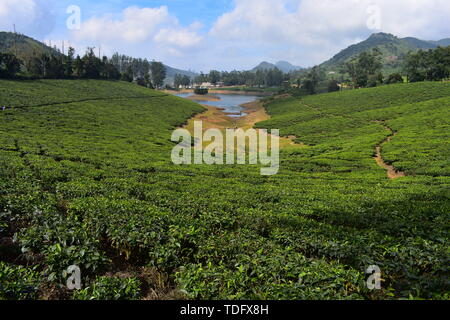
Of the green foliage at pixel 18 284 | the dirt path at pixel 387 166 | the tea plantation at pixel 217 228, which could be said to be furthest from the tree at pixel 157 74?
the green foliage at pixel 18 284

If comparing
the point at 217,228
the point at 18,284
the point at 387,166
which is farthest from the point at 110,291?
the point at 387,166

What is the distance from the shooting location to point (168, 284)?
23.7 ft

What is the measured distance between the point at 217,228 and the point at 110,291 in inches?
208

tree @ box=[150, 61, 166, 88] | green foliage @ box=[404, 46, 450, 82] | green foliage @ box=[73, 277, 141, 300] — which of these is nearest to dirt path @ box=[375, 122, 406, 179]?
green foliage @ box=[73, 277, 141, 300]

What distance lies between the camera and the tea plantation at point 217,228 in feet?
21.4

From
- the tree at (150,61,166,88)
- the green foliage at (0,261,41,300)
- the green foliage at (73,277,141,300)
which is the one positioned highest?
the tree at (150,61,166,88)

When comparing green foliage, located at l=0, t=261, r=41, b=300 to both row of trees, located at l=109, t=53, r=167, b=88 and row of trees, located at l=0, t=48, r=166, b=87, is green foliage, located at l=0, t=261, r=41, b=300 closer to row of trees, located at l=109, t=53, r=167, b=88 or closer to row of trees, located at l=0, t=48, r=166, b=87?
row of trees, located at l=0, t=48, r=166, b=87

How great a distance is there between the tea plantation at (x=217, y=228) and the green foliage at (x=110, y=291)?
0.12 ft

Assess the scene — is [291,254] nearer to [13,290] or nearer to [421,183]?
[13,290]

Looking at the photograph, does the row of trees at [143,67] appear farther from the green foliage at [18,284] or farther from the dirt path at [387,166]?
the green foliage at [18,284]

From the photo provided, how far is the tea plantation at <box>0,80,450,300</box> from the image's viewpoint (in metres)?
6.53

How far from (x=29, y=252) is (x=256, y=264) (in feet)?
23.2

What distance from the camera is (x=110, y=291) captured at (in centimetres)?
610

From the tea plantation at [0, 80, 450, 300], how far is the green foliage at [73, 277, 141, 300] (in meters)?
0.04
